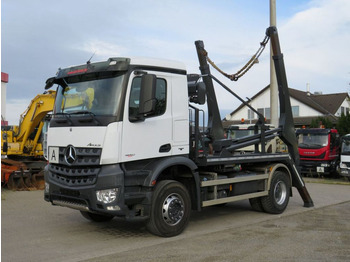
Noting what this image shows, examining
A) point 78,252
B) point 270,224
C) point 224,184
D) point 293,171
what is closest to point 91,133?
point 78,252

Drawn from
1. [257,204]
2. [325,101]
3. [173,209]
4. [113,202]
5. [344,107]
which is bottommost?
[257,204]

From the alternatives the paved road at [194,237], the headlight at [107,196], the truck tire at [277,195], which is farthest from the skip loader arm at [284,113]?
the headlight at [107,196]

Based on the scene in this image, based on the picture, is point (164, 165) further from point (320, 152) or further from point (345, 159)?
point (320, 152)

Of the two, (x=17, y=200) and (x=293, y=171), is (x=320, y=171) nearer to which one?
(x=293, y=171)

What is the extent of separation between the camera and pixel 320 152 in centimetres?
1847

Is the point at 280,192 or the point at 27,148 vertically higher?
the point at 27,148

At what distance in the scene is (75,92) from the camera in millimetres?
6898

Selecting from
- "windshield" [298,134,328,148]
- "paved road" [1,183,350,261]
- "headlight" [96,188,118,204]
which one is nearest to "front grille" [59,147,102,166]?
"headlight" [96,188,118,204]

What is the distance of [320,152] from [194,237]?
13.2 metres

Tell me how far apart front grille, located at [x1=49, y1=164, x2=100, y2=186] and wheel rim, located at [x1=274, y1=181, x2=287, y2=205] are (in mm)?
4910

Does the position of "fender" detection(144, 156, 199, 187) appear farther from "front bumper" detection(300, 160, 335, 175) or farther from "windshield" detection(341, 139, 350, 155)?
"front bumper" detection(300, 160, 335, 175)

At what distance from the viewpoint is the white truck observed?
6.22 m

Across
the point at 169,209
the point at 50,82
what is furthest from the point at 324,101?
the point at 50,82

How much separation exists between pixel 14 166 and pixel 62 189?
7.74 m
